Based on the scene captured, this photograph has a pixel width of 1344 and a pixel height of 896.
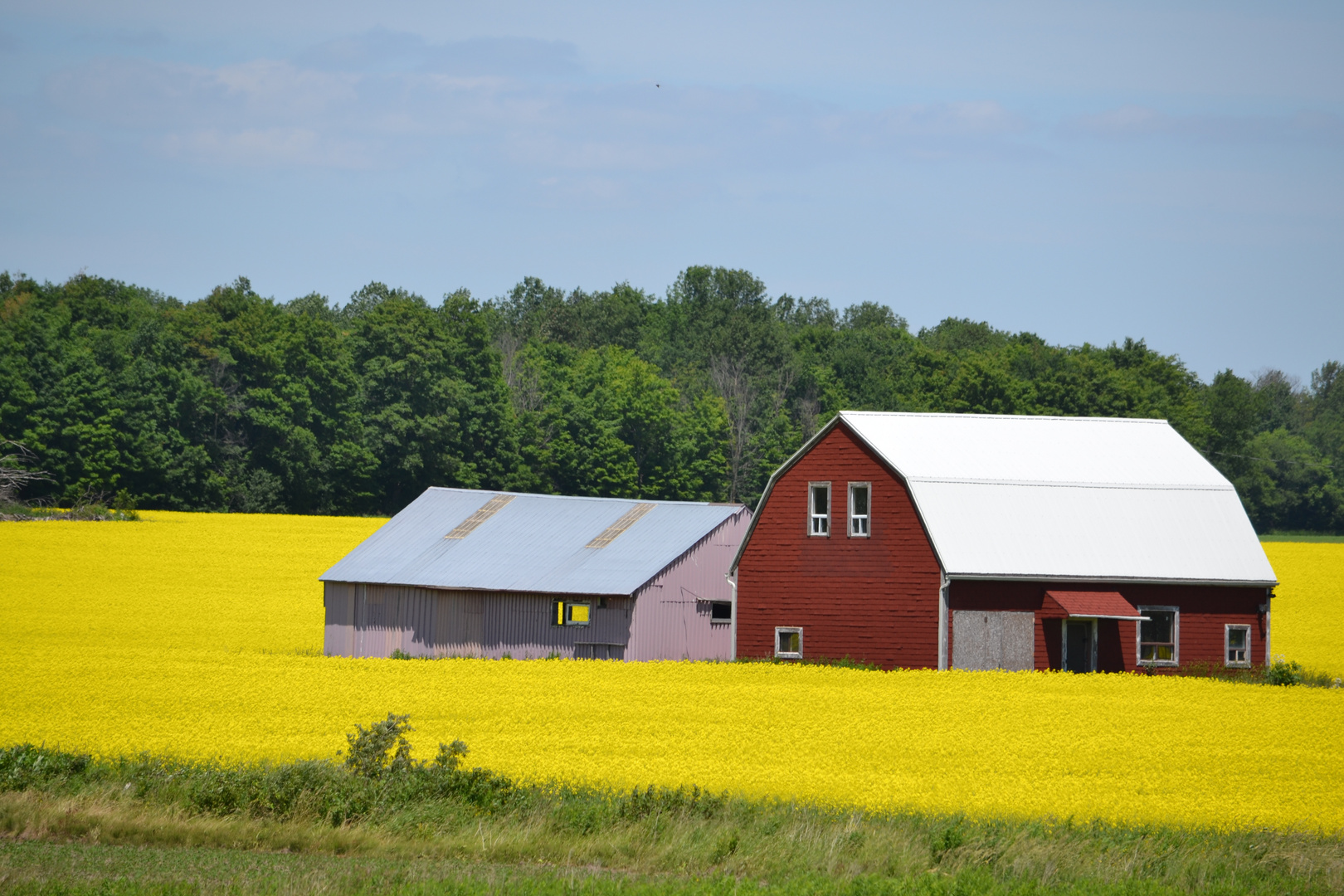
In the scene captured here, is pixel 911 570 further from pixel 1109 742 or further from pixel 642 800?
pixel 642 800

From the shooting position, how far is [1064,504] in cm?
4219

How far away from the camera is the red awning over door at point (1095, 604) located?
3881 cm

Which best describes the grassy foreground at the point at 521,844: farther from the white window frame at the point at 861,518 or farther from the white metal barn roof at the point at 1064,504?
the white window frame at the point at 861,518

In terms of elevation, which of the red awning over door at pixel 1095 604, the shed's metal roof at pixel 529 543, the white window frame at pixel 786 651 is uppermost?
the shed's metal roof at pixel 529 543

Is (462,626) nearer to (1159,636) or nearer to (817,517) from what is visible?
(817,517)

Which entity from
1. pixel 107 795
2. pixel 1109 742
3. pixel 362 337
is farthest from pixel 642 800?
pixel 362 337

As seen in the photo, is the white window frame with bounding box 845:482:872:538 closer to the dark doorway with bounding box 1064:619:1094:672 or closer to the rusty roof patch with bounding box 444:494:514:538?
the dark doorway with bounding box 1064:619:1094:672

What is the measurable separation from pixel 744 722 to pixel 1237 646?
1791cm

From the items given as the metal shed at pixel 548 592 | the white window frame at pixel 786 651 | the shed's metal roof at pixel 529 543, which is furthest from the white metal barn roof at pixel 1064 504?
the shed's metal roof at pixel 529 543

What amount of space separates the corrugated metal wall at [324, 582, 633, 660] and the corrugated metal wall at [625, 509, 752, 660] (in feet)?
2.15

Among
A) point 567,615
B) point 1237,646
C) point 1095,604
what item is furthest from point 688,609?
point 1237,646

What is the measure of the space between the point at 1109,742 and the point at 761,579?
1650 centimetres

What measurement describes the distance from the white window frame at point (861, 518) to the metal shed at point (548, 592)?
430cm

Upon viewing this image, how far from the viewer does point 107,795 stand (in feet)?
56.2
